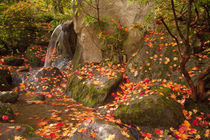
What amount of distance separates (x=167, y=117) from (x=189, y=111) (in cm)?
67

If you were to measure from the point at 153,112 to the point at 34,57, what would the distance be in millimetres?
9914

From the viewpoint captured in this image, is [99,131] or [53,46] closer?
[99,131]

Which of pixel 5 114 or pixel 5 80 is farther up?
pixel 5 80

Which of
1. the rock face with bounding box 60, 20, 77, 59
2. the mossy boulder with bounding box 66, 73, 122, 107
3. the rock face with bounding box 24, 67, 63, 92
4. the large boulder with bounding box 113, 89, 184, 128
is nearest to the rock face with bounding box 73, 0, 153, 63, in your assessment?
the rock face with bounding box 24, 67, 63, 92

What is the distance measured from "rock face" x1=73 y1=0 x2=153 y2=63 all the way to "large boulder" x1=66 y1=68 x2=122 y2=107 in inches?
67.7

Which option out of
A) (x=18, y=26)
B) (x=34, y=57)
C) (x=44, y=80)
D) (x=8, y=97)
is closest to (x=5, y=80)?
(x=44, y=80)

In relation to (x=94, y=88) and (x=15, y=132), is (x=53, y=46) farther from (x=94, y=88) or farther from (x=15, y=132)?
(x=15, y=132)

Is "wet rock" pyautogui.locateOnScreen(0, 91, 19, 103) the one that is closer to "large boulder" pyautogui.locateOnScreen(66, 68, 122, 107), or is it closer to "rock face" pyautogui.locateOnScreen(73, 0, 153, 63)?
"large boulder" pyautogui.locateOnScreen(66, 68, 122, 107)

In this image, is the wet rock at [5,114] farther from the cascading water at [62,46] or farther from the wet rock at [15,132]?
the cascading water at [62,46]

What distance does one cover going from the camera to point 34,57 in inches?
415

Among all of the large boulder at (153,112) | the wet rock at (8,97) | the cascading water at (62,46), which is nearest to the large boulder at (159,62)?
the large boulder at (153,112)

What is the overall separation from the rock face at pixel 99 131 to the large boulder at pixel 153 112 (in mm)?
671

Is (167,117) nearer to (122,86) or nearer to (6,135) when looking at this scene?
(122,86)

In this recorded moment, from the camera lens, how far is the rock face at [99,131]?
2.43 metres
